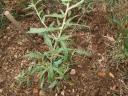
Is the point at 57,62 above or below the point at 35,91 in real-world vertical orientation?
above

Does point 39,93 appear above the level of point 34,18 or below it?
below

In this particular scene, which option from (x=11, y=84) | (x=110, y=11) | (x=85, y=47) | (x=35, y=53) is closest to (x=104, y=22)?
(x=110, y=11)

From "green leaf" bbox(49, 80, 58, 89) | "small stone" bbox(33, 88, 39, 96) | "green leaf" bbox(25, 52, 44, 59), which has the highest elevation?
"green leaf" bbox(25, 52, 44, 59)

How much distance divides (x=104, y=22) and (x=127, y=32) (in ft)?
0.78

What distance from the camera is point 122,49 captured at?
238cm

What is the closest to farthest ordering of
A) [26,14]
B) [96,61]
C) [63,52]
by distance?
[63,52], [96,61], [26,14]

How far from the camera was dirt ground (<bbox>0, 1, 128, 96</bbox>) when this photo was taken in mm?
2285

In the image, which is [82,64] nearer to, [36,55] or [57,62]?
[57,62]

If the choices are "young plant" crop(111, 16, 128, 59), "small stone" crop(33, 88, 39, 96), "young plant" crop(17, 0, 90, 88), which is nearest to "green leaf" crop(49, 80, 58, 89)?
"young plant" crop(17, 0, 90, 88)

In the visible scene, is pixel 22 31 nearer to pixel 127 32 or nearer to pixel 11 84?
pixel 11 84

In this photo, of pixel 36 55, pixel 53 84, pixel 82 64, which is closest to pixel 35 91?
pixel 53 84

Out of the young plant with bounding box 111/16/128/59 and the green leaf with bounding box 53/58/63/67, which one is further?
the young plant with bounding box 111/16/128/59

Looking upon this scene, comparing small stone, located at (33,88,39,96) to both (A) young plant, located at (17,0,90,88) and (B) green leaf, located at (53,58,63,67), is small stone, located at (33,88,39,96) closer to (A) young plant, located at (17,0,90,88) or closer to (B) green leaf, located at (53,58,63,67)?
(A) young plant, located at (17,0,90,88)

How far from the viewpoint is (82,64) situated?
2.39 meters
